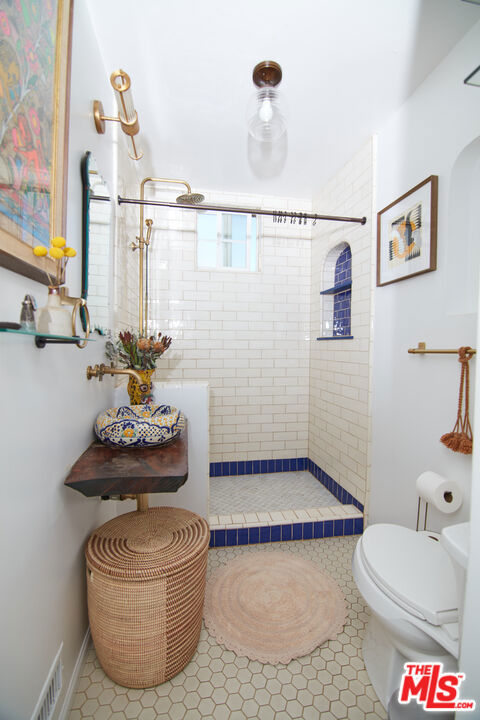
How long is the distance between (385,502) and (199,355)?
1.97 meters

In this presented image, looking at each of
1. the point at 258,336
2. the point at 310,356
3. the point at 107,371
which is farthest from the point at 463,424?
the point at 258,336

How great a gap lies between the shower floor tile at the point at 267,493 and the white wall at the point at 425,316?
22.8 inches

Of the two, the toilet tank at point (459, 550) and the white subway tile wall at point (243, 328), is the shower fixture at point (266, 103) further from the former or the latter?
the toilet tank at point (459, 550)

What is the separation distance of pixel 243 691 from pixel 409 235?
230 cm

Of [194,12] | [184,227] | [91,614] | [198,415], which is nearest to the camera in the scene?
[91,614]

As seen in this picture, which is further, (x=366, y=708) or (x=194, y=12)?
(x=194, y=12)

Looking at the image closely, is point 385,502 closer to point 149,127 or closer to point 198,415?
point 198,415

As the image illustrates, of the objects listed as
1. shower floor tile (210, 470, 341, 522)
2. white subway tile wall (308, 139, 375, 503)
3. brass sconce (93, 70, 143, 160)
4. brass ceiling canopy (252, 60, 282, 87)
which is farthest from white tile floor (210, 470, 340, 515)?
brass ceiling canopy (252, 60, 282, 87)

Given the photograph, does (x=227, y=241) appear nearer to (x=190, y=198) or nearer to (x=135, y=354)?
(x=190, y=198)

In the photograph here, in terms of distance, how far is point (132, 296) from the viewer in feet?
8.01

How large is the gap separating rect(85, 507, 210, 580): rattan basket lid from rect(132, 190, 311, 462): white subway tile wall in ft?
5.46

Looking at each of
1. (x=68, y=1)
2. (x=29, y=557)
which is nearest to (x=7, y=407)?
(x=29, y=557)

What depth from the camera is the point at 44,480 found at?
3.20 feet

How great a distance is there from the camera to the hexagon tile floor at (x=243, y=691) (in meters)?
1.10
